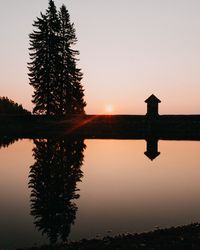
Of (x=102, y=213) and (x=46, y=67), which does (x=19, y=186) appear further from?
(x=46, y=67)

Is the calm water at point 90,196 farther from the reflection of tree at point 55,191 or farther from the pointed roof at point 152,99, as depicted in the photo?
the pointed roof at point 152,99

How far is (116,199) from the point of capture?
12906 millimetres

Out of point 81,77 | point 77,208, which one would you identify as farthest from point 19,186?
point 81,77

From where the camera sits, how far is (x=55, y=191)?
13.8 metres

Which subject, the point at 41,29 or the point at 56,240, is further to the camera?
the point at 41,29

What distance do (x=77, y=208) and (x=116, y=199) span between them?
1533mm

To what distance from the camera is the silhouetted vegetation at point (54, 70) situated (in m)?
47.5

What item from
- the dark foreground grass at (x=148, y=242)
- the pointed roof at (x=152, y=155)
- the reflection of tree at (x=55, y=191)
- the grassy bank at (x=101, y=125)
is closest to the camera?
the dark foreground grass at (x=148, y=242)

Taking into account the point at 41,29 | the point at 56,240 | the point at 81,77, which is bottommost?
the point at 56,240

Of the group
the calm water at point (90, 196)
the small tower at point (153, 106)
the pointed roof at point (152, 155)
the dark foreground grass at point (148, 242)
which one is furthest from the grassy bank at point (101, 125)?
the dark foreground grass at point (148, 242)

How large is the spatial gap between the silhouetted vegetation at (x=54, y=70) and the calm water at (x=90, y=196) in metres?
25.2

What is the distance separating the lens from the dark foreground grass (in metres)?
7.83

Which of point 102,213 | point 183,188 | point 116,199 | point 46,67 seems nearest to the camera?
point 102,213

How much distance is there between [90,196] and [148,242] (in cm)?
531
